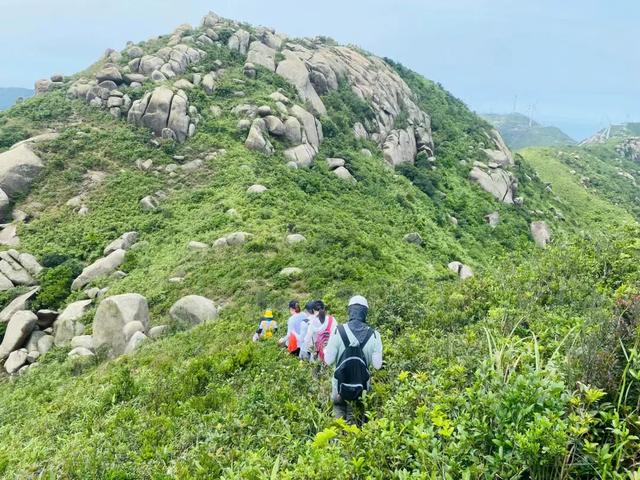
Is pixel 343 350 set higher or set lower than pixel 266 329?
higher

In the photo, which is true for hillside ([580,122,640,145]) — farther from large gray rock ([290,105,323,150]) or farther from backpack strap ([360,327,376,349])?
backpack strap ([360,327,376,349])

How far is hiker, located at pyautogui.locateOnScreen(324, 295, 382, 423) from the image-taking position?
679cm

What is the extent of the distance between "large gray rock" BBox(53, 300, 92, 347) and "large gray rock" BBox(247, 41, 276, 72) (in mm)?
36735

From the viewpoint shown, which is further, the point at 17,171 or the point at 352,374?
the point at 17,171

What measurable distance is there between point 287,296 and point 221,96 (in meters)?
30.6

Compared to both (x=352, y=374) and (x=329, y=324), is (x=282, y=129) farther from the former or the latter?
(x=352, y=374)

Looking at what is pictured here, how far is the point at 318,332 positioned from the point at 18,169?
32.6 meters

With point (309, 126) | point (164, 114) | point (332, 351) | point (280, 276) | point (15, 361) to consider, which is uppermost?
point (309, 126)

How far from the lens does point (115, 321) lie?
18.2m

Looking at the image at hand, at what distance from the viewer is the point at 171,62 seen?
45844 mm

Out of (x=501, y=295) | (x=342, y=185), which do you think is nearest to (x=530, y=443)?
(x=501, y=295)

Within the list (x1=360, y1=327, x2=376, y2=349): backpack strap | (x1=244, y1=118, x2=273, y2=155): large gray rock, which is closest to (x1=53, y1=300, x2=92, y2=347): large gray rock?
(x1=360, y1=327, x2=376, y2=349): backpack strap

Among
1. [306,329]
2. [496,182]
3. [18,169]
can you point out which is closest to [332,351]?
[306,329]

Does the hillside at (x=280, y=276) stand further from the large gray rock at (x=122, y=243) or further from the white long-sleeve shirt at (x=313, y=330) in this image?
the white long-sleeve shirt at (x=313, y=330)
